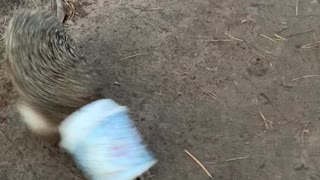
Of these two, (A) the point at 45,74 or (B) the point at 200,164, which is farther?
(B) the point at 200,164

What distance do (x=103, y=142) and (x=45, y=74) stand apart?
0.49 meters

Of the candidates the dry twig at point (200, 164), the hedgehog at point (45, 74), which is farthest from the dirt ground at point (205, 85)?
the hedgehog at point (45, 74)

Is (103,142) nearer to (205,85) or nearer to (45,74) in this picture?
(45,74)

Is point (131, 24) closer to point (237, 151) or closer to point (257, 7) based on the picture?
point (257, 7)

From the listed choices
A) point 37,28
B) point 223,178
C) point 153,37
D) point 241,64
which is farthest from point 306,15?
point 37,28

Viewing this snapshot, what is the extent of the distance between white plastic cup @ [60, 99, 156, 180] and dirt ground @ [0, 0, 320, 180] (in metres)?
0.47

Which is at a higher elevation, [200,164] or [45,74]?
[45,74]

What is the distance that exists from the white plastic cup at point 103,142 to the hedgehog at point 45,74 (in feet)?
0.63

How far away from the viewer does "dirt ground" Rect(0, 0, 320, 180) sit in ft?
10.2

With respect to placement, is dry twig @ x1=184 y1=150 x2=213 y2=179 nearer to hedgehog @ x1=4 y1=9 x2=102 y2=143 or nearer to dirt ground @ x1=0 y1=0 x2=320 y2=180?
dirt ground @ x1=0 y1=0 x2=320 y2=180

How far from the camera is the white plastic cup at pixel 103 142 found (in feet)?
8.39

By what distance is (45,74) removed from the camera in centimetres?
285

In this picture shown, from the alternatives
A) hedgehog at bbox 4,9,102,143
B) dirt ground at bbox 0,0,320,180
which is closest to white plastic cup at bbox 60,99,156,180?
hedgehog at bbox 4,9,102,143

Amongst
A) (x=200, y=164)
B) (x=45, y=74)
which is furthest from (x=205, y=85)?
(x=45, y=74)
